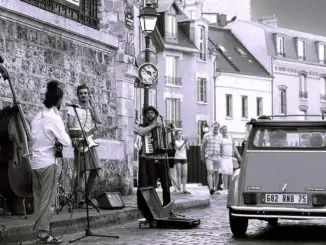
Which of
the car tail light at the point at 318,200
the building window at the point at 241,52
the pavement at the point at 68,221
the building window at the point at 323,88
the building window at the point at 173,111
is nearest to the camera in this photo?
the pavement at the point at 68,221

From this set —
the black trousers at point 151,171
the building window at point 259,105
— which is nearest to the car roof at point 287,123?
the black trousers at point 151,171

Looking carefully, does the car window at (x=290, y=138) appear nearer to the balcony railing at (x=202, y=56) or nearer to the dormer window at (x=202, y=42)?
the balcony railing at (x=202, y=56)

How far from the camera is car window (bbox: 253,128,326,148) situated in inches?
415

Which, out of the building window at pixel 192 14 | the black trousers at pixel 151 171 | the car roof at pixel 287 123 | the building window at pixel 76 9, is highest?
the building window at pixel 192 14

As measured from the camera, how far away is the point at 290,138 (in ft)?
34.9

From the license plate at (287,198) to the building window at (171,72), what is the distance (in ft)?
119

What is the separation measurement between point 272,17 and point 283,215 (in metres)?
51.6

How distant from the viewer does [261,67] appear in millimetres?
53625

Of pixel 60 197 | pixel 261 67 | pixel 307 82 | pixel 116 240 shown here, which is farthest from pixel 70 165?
pixel 307 82

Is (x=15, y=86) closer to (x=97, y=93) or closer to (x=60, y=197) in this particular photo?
(x=60, y=197)

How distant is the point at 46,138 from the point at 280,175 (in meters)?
3.14

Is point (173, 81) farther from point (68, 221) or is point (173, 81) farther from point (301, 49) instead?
point (68, 221)

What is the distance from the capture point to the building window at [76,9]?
1386cm

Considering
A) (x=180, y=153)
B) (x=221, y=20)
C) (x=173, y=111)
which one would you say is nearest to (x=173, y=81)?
(x=173, y=111)
